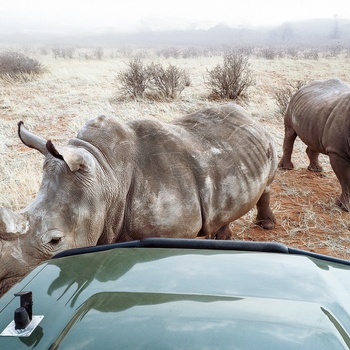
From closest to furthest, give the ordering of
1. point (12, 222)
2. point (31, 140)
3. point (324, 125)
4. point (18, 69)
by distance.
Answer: point (12, 222), point (31, 140), point (324, 125), point (18, 69)

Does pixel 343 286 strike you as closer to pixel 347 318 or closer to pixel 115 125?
pixel 347 318

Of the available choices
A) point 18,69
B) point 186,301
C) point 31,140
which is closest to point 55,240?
point 31,140

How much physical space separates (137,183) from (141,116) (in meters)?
8.54

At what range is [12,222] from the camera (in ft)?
7.80

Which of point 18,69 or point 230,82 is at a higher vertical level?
point 230,82

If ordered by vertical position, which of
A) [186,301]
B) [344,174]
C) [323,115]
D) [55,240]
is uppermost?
[186,301]

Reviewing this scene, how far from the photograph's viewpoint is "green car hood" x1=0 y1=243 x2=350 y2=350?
3.79ft

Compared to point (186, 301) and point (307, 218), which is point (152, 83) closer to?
point (307, 218)

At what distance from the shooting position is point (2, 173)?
7.34 metres

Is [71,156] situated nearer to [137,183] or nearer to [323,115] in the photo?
[137,183]

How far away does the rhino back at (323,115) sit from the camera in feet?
20.1

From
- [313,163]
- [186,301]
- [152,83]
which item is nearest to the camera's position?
[186,301]

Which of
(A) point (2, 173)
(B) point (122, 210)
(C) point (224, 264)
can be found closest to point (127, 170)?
(B) point (122, 210)

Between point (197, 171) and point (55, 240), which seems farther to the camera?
point (197, 171)
